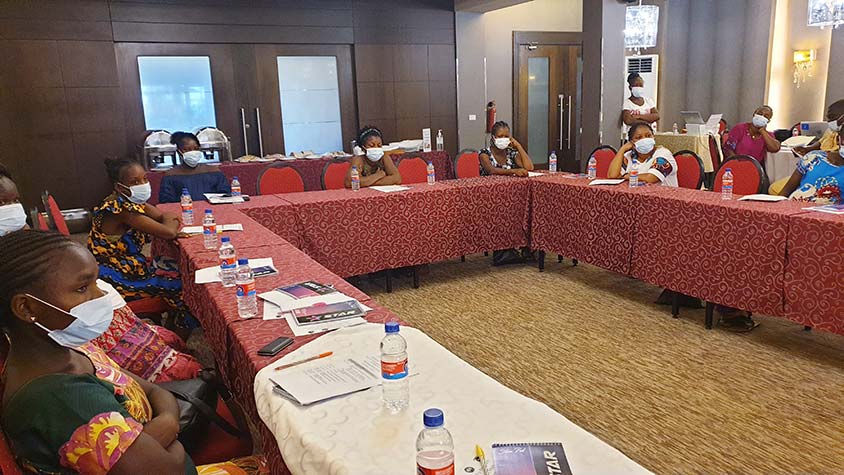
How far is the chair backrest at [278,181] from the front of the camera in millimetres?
5301

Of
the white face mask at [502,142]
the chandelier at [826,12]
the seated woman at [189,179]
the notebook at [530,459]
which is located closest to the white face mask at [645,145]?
the white face mask at [502,142]

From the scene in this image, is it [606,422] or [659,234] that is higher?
[659,234]

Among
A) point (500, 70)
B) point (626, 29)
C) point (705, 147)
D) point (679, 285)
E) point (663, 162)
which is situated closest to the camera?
point (679, 285)

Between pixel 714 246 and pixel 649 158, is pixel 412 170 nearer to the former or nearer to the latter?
pixel 649 158

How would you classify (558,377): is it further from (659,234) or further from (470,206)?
(470,206)

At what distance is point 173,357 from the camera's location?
2051 millimetres

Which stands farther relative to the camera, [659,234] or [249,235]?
[659,234]

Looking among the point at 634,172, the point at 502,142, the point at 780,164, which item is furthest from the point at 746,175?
the point at 780,164

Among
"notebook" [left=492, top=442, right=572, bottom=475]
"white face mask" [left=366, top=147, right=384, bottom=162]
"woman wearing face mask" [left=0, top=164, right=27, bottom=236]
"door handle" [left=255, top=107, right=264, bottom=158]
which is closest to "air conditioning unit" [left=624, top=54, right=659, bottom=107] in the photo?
"door handle" [left=255, top=107, right=264, bottom=158]

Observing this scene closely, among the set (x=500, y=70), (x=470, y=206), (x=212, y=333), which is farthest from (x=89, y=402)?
(x=500, y=70)

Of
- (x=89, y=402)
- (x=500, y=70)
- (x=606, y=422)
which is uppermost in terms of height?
(x=500, y=70)

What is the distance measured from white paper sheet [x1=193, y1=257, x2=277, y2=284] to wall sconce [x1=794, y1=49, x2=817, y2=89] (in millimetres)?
9991

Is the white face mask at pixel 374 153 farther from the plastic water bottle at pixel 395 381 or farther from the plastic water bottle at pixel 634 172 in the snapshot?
the plastic water bottle at pixel 395 381

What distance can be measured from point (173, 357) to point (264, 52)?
7040 millimetres
